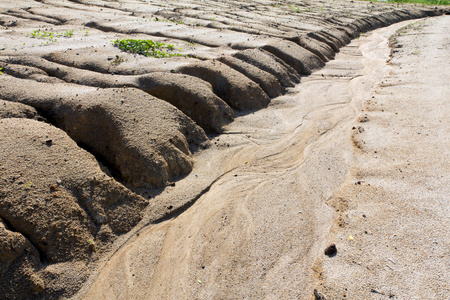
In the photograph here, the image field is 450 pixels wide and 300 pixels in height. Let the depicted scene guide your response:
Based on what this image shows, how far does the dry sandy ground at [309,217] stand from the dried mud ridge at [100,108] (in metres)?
0.24

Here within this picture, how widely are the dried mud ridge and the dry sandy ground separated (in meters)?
0.24

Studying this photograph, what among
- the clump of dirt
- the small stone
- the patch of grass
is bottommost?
the small stone

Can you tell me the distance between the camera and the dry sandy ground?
7.16 ft

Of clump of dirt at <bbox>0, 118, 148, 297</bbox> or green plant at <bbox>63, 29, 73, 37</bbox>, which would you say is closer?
clump of dirt at <bbox>0, 118, 148, 297</bbox>

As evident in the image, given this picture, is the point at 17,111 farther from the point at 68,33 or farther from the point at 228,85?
the point at 68,33

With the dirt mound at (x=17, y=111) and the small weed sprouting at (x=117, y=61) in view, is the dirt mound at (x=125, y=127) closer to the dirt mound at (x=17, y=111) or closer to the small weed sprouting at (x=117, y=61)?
the dirt mound at (x=17, y=111)

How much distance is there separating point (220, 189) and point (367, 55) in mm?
6095

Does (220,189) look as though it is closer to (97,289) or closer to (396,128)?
(97,289)

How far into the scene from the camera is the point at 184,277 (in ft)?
→ 7.47

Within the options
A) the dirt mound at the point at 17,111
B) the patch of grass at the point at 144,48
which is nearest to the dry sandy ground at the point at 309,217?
the dirt mound at the point at 17,111

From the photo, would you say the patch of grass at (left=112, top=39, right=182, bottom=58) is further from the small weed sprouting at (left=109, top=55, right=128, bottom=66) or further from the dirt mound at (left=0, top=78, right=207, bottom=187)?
the dirt mound at (left=0, top=78, right=207, bottom=187)

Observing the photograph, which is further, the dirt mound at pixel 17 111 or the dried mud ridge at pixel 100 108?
the dirt mound at pixel 17 111

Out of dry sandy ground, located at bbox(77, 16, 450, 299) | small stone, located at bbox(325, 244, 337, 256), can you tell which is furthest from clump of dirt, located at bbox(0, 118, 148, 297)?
small stone, located at bbox(325, 244, 337, 256)

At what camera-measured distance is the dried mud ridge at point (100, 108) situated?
230 centimetres
